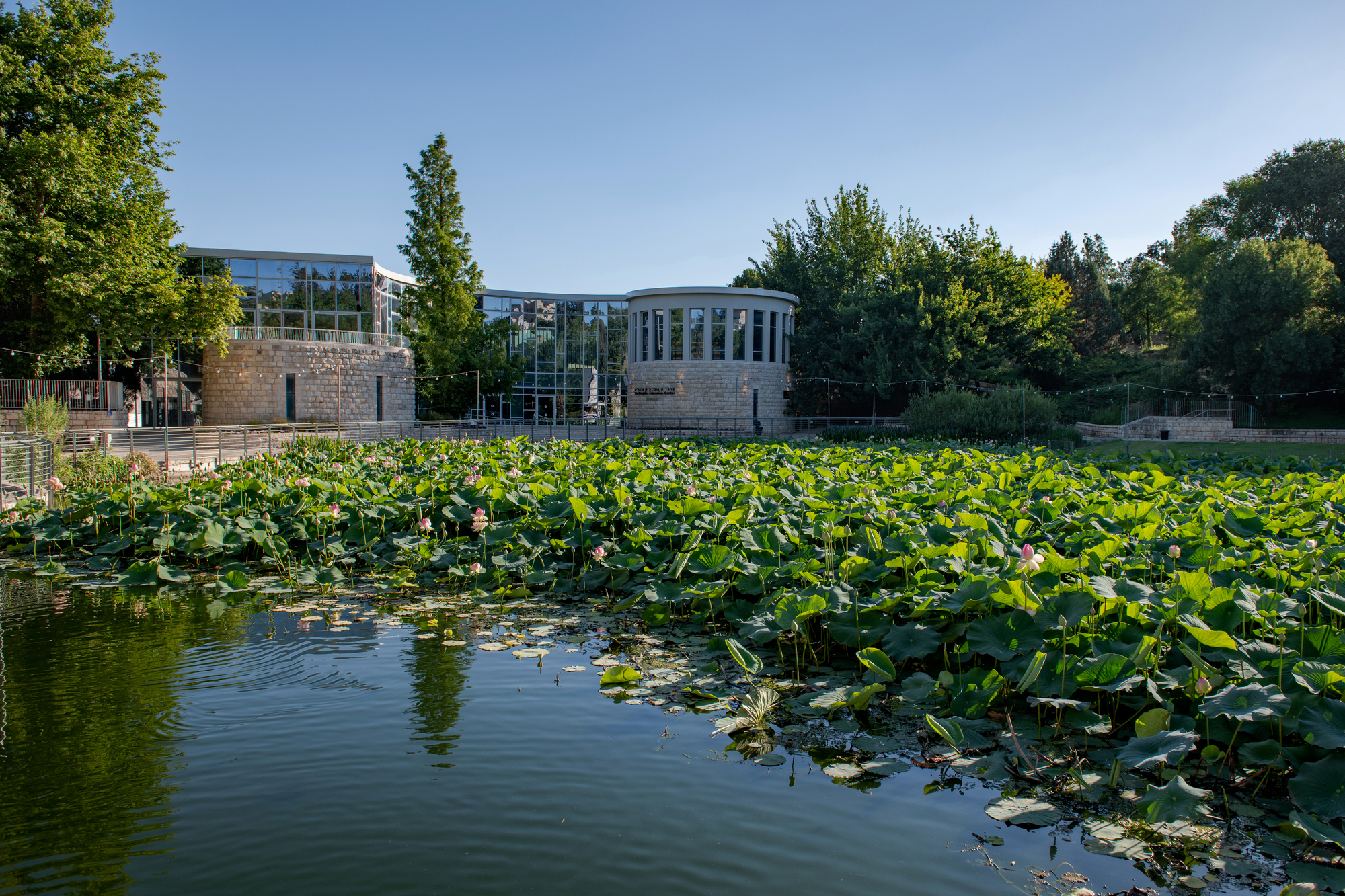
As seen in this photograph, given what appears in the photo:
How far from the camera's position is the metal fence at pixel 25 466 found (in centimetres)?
1098

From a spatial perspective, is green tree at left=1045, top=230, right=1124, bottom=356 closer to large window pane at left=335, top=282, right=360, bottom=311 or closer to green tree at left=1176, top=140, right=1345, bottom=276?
green tree at left=1176, top=140, right=1345, bottom=276

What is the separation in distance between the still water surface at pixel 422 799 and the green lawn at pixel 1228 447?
24202mm

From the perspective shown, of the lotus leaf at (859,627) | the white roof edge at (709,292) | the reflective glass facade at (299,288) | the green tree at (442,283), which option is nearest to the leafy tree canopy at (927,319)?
the white roof edge at (709,292)

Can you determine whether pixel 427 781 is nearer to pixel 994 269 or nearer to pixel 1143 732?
A: pixel 1143 732

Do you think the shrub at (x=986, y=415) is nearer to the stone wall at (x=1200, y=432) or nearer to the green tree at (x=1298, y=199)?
the stone wall at (x=1200, y=432)

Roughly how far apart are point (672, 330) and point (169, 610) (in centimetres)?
3251

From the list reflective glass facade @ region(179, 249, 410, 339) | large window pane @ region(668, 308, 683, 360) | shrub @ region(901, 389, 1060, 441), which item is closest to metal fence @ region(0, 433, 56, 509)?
shrub @ region(901, 389, 1060, 441)

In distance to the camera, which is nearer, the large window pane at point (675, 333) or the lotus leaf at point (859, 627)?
the lotus leaf at point (859, 627)

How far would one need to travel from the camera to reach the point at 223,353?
3111cm

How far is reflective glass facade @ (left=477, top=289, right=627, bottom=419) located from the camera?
1784 inches

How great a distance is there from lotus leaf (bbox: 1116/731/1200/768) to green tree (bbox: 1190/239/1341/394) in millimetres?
35892

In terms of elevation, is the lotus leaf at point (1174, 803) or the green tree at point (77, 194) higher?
the green tree at point (77, 194)

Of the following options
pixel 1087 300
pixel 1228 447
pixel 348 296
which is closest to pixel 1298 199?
pixel 1087 300

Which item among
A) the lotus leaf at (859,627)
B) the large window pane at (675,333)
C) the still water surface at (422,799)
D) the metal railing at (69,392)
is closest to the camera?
the still water surface at (422,799)
